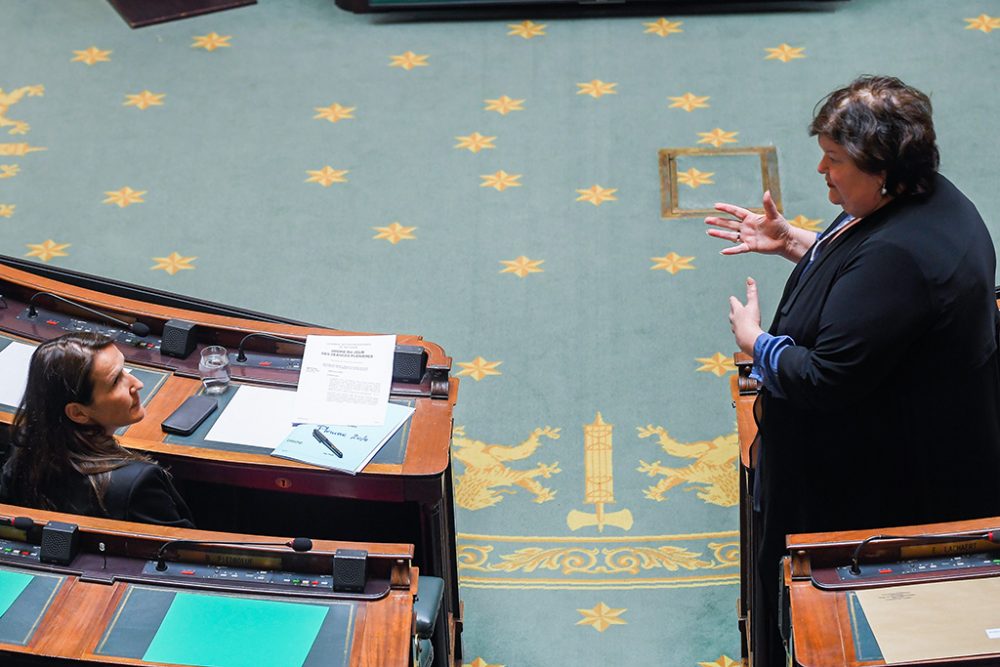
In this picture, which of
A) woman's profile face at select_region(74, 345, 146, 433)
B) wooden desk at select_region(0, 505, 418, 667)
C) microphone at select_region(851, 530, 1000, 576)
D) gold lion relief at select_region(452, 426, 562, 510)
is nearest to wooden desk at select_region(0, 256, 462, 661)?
woman's profile face at select_region(74, 345, 146, 433)

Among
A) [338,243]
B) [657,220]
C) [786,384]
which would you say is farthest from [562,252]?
[786,384]

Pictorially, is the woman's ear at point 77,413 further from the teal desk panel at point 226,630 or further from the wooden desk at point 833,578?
the wooden desk at point 833,578

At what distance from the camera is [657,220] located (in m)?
5.12

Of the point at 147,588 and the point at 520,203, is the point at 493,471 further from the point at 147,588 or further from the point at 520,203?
the point at 147,588

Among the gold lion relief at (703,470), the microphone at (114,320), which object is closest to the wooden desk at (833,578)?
the gold lion relief at (703,470)

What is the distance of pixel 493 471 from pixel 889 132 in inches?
82.1

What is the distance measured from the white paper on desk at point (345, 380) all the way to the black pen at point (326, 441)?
1.8 inches

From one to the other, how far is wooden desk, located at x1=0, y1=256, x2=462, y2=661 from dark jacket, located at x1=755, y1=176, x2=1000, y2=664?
2.53ft

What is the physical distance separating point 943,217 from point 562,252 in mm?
2658

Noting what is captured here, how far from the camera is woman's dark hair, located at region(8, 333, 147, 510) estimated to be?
2717mm

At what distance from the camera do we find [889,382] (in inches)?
100

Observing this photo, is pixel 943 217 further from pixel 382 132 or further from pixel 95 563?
pixel 382 132

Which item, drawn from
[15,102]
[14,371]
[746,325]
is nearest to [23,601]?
[14,371]

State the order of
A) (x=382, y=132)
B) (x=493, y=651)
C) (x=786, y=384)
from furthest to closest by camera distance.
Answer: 1. (x=382, y=132)
2. (x=493, y=651)
3. (x=786, y=384)
